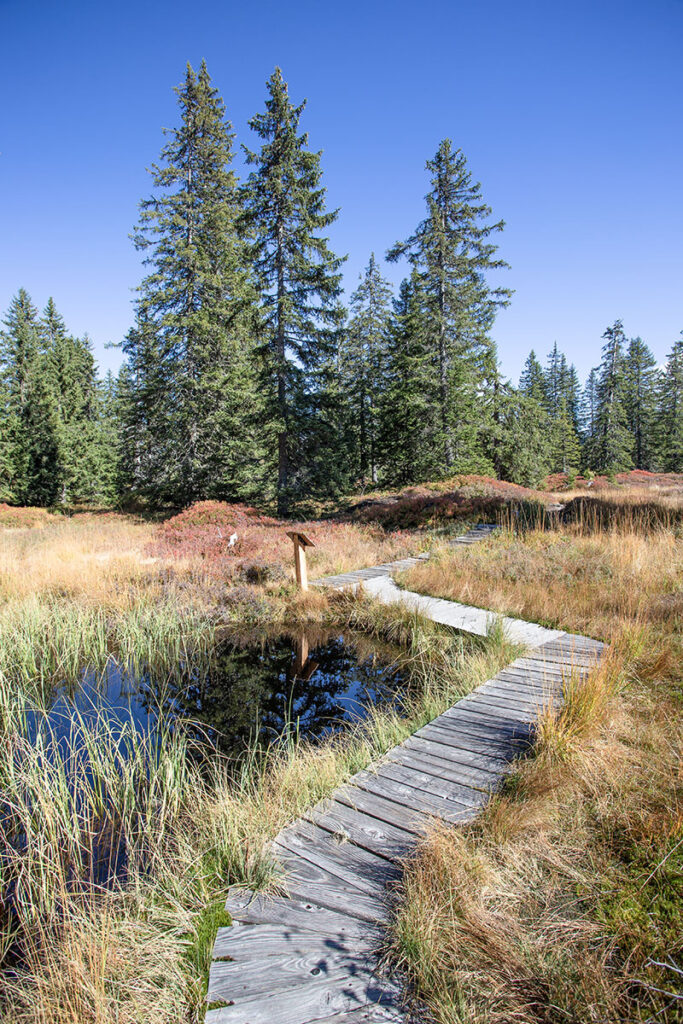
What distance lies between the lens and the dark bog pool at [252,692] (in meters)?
4.75

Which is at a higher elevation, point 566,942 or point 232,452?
point 232,452

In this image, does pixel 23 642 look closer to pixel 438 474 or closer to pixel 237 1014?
pixel 237 1014

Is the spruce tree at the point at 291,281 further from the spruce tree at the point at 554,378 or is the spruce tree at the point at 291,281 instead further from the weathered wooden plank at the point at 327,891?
the spruce tree at the point at 554,378

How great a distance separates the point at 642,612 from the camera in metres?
5.50

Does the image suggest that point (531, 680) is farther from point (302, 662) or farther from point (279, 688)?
point (302, 662)

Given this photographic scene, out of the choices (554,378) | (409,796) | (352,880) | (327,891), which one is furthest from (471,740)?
(554,378)

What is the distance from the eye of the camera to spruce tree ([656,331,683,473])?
41500 millimetres

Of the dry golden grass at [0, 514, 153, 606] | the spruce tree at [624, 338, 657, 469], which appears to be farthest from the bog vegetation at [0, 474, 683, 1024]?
the spruce tree at [624, 338, 657, 469]

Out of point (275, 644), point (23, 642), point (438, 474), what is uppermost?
point (438, 474)

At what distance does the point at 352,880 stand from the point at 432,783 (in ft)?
3.01

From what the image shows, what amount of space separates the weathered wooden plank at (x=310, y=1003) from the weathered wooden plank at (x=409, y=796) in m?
0.97

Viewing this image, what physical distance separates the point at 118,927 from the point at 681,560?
24.9 ft

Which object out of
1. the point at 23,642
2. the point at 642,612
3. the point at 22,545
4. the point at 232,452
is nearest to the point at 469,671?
the point at 642,612

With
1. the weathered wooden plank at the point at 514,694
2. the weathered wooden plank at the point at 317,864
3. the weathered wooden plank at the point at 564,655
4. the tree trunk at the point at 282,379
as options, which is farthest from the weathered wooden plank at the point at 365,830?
the tree trunk at the point at 282,379
